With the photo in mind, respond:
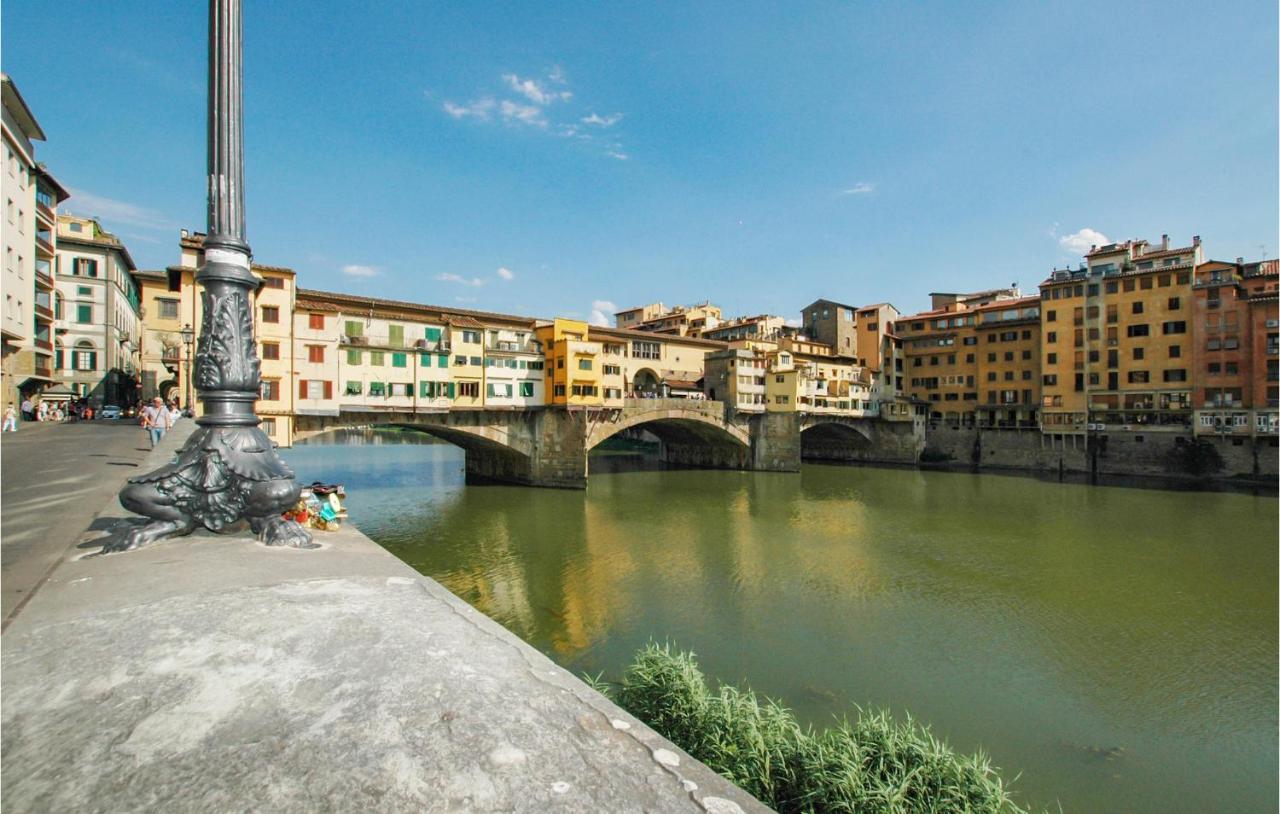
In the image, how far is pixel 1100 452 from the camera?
50.3 meters

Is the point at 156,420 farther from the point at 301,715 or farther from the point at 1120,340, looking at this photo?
the point at 1120,340

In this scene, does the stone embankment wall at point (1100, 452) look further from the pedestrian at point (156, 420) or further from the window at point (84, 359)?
the window at point (84, 359)

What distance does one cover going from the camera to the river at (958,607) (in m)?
10.7

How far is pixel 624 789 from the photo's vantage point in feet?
10.4

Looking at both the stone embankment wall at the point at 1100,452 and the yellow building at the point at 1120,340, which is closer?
the stone embankment wall at the point at 1100,452

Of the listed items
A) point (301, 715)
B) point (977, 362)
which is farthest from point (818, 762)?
point (977, 362)

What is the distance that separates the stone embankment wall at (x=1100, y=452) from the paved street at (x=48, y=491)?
198 feet

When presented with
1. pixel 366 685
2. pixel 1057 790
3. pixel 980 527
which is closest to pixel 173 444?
pixel 366 685

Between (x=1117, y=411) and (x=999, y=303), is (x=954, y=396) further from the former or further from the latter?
(x=1117, y=411)

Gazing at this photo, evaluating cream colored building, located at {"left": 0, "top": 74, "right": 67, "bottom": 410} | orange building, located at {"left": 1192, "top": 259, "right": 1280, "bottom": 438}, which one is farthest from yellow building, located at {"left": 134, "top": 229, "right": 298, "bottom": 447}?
orange building, located at {"left": 1192, "top": 259, "right": 1280, "bottom": 438}

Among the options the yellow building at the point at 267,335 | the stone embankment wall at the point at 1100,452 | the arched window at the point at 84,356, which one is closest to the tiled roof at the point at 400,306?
the yellow building at the point at 267,335

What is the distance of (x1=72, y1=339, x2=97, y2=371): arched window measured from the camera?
42.8 meters

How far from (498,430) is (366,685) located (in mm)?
35684

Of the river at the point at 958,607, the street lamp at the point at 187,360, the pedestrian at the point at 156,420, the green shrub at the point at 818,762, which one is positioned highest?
the street lamp at the point at 187,360
